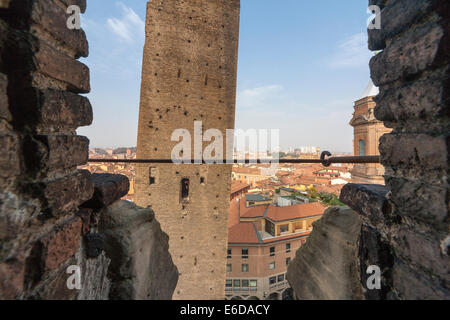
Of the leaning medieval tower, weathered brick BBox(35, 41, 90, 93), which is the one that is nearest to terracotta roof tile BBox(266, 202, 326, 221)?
the leaning medieval tower

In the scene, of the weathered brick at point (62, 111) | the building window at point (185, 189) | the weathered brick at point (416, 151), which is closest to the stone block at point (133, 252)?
the weathered brick at point (62, 111)

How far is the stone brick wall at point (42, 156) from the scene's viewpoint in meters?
0.59

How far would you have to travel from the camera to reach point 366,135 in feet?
39.0

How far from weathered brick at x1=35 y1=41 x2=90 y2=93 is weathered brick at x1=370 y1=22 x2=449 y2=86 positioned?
1.17m

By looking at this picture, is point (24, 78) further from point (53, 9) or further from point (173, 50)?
point (173, 50)

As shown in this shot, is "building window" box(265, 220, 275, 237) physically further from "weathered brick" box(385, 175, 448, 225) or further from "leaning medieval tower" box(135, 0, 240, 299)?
"weathered brick" box(385, 175, 448, 225)

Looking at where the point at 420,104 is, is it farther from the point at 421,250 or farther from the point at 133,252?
the point at 133,252

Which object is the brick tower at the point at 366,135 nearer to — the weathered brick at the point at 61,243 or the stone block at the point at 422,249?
the stone block at the point at 422,249

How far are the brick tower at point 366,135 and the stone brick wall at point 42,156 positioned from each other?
41.6ft

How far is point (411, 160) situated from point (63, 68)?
4.13 ft

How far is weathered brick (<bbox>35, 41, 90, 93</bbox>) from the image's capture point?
2.23 ft

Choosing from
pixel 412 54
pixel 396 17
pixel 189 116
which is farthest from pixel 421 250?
pixel 189 116

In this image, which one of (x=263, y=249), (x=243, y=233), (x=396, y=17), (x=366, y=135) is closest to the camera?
(x=396, y=17)
